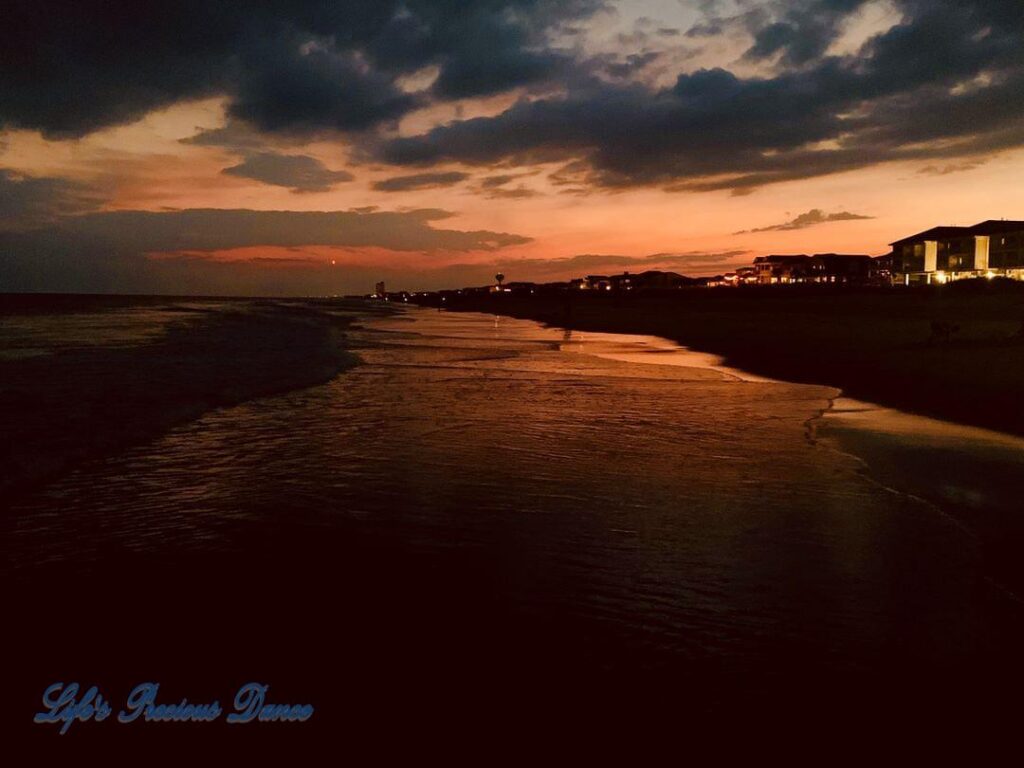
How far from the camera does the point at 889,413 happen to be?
15.4 m

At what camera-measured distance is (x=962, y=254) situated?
8669 cm

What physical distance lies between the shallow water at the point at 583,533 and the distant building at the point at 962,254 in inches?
3197

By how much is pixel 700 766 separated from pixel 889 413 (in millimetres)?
13653

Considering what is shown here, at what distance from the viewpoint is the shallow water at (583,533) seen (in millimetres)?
5379

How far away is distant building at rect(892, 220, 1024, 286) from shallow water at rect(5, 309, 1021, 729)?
81203mm

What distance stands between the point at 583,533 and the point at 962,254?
322 ft

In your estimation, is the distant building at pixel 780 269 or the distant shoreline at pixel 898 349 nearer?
the distant shoreline at pixel 898 349

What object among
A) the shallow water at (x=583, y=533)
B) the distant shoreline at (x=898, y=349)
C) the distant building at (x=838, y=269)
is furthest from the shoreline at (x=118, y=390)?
the distant building at (x=838, y=269)

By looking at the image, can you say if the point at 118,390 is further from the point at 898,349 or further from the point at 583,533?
the point at 898,349

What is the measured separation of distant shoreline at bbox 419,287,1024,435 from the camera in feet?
54.3

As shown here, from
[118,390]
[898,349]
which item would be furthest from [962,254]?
[118,390]

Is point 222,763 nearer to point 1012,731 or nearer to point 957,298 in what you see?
point 1012,731

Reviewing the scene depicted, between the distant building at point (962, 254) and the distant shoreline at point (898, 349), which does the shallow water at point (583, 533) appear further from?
the distant building at point (962, 254)

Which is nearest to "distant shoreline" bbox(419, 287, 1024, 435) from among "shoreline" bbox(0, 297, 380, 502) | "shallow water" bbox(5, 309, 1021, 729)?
"shallow water" bbox(5, 309, 1021, 729)
